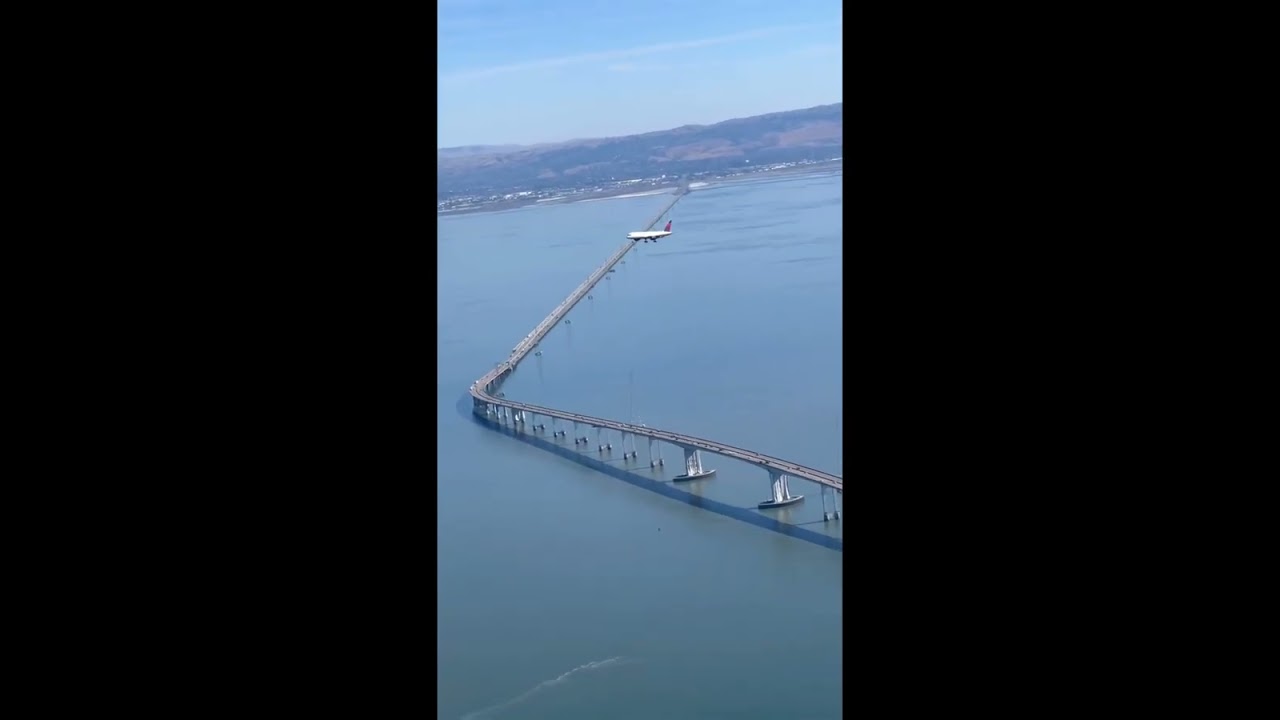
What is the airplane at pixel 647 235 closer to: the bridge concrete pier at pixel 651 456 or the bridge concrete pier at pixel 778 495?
the bridge concrete pier at pixel 651 456

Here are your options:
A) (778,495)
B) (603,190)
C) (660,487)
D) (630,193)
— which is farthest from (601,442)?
(603,190)

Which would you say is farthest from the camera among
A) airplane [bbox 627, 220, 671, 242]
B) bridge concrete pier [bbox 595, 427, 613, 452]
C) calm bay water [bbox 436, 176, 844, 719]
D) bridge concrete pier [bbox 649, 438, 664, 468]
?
airplane [bbox 627, 220, 671, 242]

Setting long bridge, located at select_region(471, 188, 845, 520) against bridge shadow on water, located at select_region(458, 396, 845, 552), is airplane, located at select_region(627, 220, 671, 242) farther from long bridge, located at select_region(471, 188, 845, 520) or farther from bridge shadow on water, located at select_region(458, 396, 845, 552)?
bridge shadow on water, located at select_region(458, 396, 845, 552)

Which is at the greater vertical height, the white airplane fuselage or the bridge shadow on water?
the white airplane fuselage

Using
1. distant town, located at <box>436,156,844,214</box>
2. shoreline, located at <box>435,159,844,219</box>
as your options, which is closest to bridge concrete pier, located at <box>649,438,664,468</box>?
shoreline, located at <box>435,159,844,219</box>

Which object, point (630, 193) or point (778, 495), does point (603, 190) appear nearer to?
point (630, 193)
